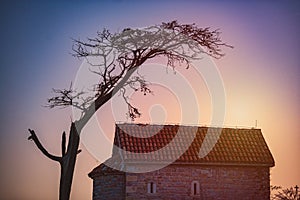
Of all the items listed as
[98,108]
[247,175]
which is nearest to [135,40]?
[98,108]

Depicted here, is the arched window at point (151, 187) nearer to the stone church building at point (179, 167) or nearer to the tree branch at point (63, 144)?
the stone church building at point (179, 167)

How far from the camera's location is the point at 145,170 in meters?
26.9

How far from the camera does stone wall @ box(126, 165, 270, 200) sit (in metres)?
26.9

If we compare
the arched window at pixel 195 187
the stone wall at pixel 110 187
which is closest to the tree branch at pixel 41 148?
the stone wall at pixel 110 187

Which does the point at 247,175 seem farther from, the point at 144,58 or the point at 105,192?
the point at 144,58

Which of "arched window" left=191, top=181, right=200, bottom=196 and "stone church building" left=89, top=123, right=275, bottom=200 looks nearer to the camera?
"stone church building" left=89, top=123, right=275, bottom=200

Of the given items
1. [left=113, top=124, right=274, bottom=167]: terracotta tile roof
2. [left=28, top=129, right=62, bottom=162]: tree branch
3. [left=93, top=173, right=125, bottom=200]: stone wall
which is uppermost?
[left=113, top=124, right=274, bottom=167]: terracotta tile roof

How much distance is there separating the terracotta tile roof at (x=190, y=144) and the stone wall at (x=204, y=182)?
0.39m

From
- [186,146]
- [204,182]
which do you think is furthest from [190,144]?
[204,182]

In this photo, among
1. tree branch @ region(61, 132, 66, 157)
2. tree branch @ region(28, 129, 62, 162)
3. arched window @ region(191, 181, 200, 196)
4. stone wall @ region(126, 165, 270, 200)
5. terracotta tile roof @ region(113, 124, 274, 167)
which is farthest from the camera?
terracotta tile roof @ region(113, 124, 274, 167)

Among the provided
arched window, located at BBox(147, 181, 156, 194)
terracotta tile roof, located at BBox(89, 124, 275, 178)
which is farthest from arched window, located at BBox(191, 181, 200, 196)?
arched window, located at BBox(147, 181, 156, 194)

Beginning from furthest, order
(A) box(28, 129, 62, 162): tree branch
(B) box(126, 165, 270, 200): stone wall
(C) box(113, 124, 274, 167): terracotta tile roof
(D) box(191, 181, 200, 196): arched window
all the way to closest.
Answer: (C) box(113, 124, 274, 167): terracotta tile roof < (D) box(191, 181, 200, 196): arched window < (B) box(126, 165, 270, 200): stone wall < (A) box(28, 129, 62, 162): tree branch

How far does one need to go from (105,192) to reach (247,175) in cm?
566

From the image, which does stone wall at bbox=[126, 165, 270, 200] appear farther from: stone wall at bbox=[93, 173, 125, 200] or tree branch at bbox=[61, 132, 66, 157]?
tree branch at bbox=[61, 132, 66, 157]
